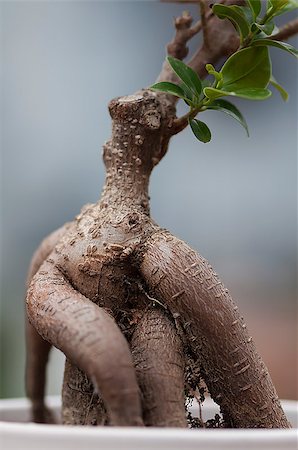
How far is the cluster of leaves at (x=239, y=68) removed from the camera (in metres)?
0.70

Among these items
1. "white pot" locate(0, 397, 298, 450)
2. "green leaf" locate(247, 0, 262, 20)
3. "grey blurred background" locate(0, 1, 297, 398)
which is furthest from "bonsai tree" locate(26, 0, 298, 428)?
"grey blurred background" locate(0, 1, 297, 398)

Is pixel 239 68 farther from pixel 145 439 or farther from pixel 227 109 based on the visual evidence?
pixel 145 439

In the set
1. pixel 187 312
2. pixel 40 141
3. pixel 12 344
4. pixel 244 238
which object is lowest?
pixel 12 344

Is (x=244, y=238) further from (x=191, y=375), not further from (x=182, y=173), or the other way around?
(x=191, y=375)

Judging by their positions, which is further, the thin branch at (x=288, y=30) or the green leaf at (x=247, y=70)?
the thin branch at (x=288, y=30)

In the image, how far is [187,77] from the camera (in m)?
0.71

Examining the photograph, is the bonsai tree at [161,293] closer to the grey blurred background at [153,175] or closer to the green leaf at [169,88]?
the green leaf at [169,88]

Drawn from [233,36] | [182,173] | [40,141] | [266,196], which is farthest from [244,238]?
[233,36]

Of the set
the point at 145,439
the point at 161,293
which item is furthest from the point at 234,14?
the point at 145,439

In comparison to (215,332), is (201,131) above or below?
above

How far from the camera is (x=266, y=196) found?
2521mm

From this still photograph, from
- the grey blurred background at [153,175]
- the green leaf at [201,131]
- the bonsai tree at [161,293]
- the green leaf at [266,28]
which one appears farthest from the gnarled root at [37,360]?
the grey blurred background at [153,175]

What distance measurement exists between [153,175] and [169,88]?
1729mm

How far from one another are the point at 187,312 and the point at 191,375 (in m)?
0.08
